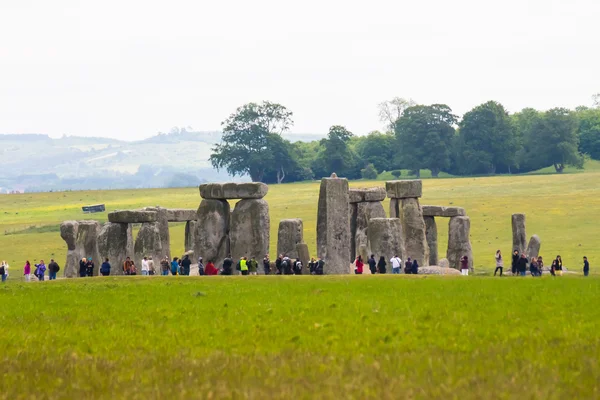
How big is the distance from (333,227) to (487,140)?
74.7m

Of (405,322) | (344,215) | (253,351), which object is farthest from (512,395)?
(344,215)

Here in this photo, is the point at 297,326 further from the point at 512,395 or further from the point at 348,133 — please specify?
the point at 348,133

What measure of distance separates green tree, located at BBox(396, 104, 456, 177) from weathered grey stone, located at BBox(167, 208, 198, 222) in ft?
218

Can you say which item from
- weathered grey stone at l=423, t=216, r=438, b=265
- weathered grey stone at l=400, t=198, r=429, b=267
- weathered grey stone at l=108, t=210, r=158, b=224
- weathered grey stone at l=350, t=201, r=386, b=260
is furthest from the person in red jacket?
weathered grey stone at l=423, t=216, r=438, b=265

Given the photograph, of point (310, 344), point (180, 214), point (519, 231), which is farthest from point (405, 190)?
point (310, 344)

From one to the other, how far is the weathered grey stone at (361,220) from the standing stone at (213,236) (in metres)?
5.44

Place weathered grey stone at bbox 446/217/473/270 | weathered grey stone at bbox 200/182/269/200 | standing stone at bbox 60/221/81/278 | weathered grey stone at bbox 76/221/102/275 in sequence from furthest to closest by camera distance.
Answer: weathered grey stone at bbox 446/217/473/270
weathered grey stone at bbox 76/221/102/275
standing stone at bbox 60/221/81/278
weathered grey stone at bbox 200/182/269/200

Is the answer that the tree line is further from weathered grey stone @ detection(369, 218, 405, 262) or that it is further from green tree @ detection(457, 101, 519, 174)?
weathered grey stone @ detection(369, 218, 405, 262)

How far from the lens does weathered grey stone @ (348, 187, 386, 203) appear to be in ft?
145

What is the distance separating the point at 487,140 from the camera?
110812 millimetres

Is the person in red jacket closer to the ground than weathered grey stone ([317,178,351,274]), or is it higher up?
closer to the ground

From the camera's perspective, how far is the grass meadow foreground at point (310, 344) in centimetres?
1452

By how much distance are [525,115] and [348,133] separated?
21.1 m

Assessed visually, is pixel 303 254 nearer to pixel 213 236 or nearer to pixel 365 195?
pixel 213 236
